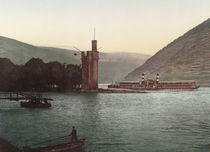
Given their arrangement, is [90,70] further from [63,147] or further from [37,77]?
[63,147]

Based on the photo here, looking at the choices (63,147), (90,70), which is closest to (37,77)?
(90,70)

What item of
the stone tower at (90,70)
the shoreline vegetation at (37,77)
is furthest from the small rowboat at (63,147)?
the stone tower at (90,70)

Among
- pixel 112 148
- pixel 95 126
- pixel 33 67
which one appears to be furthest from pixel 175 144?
pixel 33 67

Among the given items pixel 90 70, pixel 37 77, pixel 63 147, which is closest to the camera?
pixel 63 147

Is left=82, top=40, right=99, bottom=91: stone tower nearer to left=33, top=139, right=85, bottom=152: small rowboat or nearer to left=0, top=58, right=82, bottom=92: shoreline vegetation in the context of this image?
left=0, top=58, right=82, bottom=92: shoreline vegetation

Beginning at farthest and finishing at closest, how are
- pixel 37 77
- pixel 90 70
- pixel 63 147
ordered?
pixel 90 70, pixel 37 77, pixel 63 147

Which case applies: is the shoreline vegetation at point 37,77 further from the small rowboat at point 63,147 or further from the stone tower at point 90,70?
the small rowboat at point 63,147

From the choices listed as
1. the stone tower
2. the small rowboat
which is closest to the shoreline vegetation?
the stone tower
